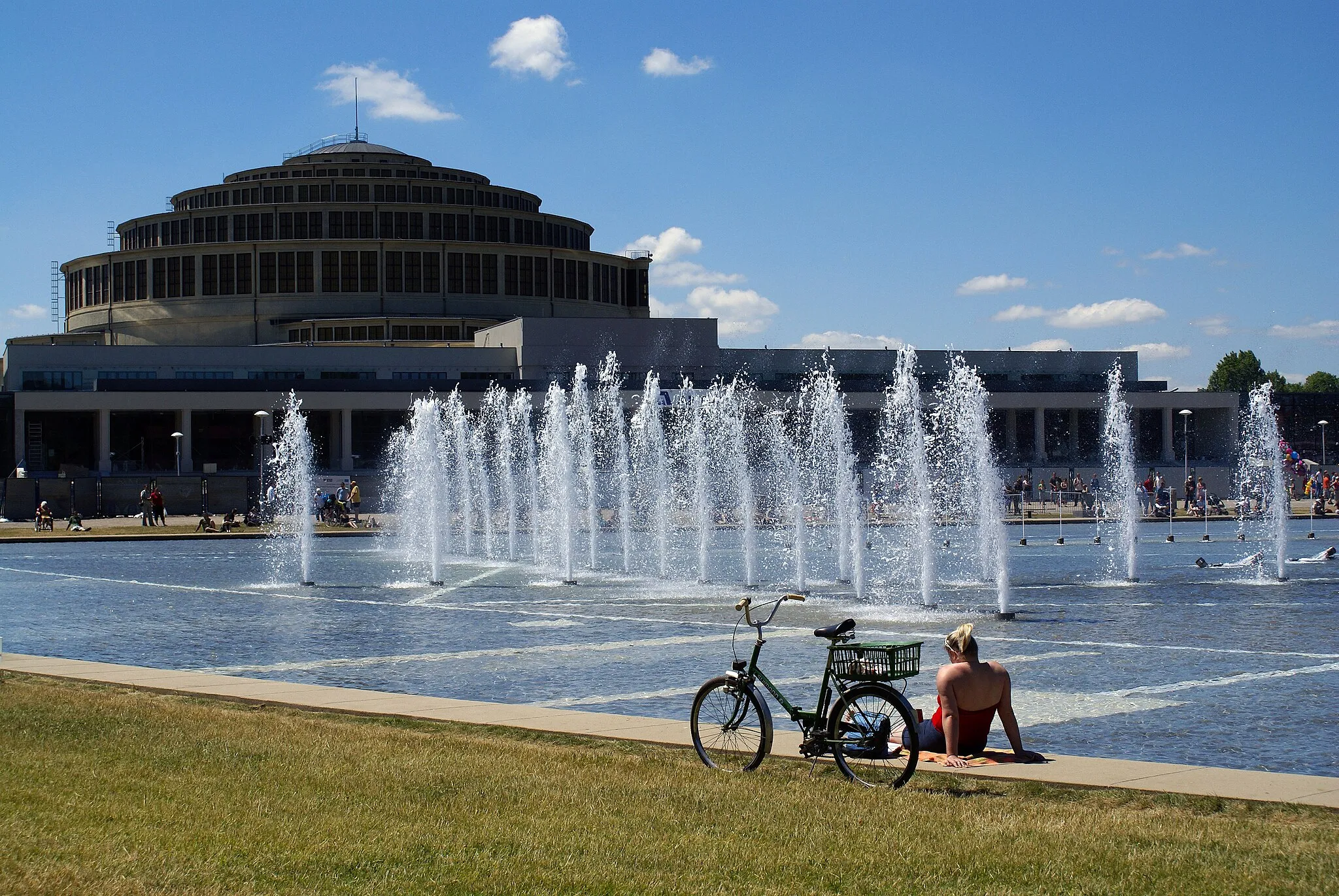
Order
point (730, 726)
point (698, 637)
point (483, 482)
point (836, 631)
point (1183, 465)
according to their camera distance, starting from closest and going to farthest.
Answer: point (836, 631) < point (730, 726) < point (698, 637) < point (483, 482) < point (1183, 465)

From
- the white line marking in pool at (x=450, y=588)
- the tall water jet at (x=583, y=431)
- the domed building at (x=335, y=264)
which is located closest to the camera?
the white line marking in pool at (x=450, y=588)

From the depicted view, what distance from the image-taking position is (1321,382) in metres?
193

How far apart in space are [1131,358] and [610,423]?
43.0 m

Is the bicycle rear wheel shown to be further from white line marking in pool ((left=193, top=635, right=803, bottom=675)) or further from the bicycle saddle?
white line marking in pool ((left=193, top=635, right=803, bottom=675))

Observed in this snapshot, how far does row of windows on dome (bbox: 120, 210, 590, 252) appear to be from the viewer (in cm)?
10081

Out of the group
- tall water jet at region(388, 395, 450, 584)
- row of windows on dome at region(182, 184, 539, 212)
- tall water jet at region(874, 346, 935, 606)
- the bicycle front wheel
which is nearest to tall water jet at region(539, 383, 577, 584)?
tall water jet at region(388, 395, 450, 584)

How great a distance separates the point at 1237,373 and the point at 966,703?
18230 centimetres

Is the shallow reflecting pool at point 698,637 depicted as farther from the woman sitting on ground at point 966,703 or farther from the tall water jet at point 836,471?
the tall water jet at point 836,471

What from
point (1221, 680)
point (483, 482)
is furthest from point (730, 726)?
point (483, 482)

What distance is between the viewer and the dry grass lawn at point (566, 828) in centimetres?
698

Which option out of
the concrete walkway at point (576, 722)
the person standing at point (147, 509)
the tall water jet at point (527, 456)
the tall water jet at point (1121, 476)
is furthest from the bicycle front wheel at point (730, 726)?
the person standing at point (147, 509)

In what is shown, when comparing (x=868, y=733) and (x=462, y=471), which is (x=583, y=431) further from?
(x=868, y=733)

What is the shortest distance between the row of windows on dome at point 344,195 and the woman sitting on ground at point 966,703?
312 ft

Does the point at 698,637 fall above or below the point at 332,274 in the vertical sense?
below
